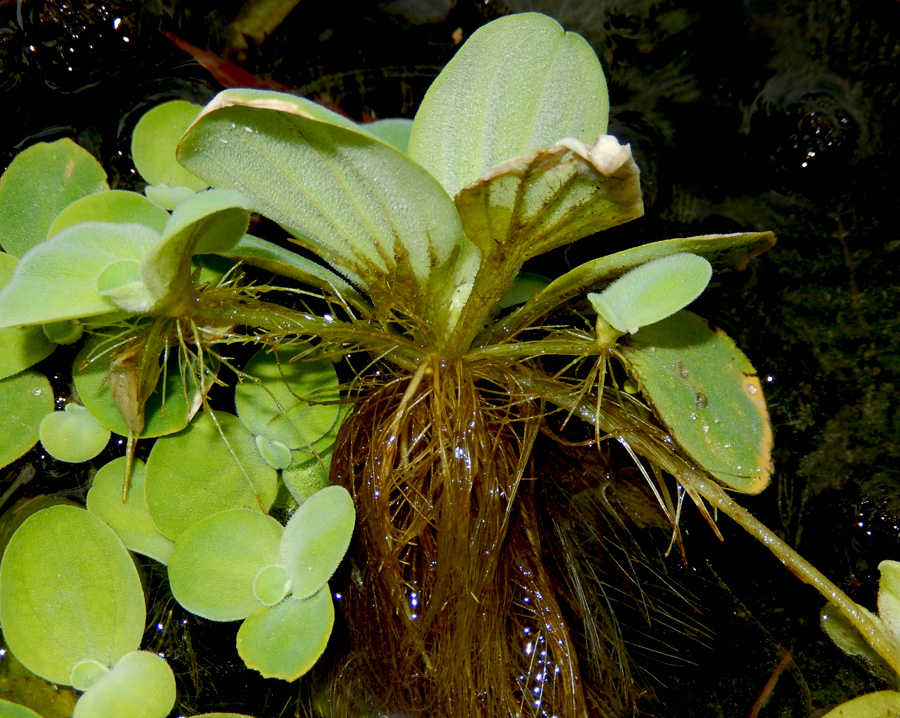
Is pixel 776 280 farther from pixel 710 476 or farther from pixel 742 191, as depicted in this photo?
pixel 710 476

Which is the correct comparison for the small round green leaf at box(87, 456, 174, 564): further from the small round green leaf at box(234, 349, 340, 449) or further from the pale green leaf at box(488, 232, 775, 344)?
the pale green leaf at box(488, 232, 775, 344)

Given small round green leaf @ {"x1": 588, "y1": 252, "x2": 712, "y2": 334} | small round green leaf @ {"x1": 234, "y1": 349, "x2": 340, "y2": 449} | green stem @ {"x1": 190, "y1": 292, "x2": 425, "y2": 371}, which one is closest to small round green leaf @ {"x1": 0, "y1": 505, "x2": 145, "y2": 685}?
small round green leaf @ {"x1": 234, "y1": 349, "x2": 340, "y2": 449}

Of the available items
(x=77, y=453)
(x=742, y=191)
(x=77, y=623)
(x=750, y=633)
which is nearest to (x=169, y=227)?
(x=77, y=453)

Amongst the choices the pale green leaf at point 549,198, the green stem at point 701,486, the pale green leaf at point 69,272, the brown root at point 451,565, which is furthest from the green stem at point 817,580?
the pale green leaf at point 69,272

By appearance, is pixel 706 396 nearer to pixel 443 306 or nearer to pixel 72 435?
pixel 443 306

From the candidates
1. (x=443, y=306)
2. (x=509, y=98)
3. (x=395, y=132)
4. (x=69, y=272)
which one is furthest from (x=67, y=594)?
(x=509, y=98)
